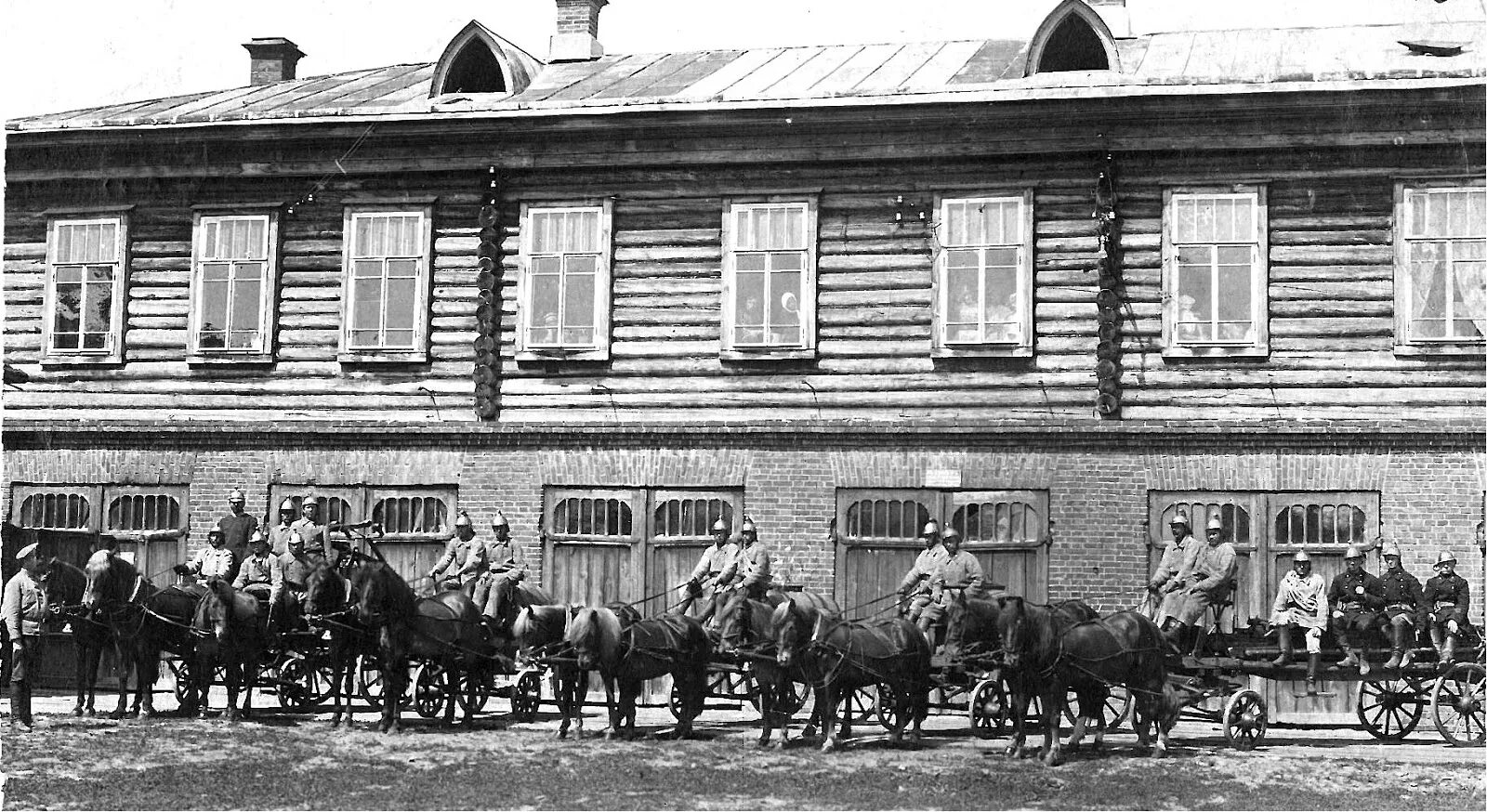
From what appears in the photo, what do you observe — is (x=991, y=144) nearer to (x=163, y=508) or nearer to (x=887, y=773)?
(x=887, y=773)

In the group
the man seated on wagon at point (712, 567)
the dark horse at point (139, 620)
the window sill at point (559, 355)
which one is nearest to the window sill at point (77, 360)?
the dark horse at point (139, 620)

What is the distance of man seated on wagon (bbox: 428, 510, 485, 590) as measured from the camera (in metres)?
16.2

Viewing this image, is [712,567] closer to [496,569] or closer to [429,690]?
[496,569]

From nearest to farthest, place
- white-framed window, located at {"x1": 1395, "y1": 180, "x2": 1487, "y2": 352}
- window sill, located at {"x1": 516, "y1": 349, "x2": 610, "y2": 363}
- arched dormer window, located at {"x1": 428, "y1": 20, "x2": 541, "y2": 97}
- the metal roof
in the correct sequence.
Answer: white-framed window, located at {"x1": 1395, "y1": 180, "x2": 1487, "y2": 352}, the metal roof, window sill, located at {"x1": 516, "y1": 349, "x2": 610, "y2": 363}, arched dormer window, located at {"x1": 428, "y1": 20, "x2": 541, "y2": 97}

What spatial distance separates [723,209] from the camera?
18.0 metres

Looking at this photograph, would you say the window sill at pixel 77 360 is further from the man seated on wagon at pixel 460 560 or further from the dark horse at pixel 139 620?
the man seated on wagon at pixel 460 560

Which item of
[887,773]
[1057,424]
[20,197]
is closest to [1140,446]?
[1057,424]

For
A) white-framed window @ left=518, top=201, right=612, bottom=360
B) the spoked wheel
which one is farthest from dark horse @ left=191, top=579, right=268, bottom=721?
the spoked wheel

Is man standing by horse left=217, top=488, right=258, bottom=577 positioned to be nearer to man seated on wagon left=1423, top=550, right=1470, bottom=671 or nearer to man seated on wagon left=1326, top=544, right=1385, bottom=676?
man seated on wagon left=1326, top=544, right=1385, bottom=676

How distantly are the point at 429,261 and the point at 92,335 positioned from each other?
161 inches

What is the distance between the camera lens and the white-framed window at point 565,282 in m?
18.1

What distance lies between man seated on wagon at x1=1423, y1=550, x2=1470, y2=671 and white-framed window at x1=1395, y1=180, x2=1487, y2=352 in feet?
8.00

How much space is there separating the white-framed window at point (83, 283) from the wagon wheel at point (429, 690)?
6200mm

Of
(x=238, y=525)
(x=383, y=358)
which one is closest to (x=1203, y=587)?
(x=383, y=358)
